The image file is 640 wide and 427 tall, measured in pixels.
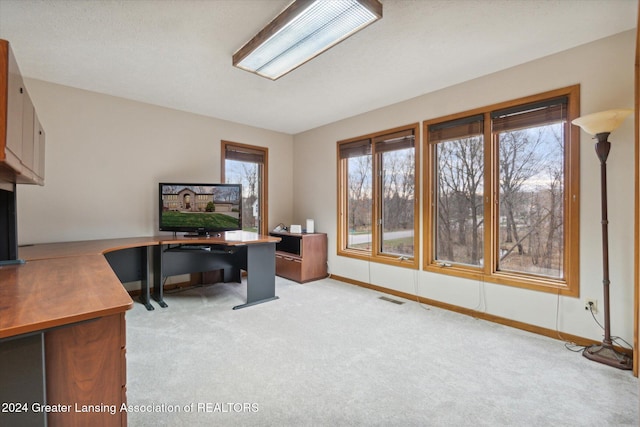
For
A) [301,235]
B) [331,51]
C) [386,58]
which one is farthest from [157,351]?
[386,58]

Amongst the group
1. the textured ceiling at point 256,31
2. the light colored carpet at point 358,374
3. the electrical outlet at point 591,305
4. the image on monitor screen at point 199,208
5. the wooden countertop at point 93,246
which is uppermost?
the textured ceiling at point 256,31

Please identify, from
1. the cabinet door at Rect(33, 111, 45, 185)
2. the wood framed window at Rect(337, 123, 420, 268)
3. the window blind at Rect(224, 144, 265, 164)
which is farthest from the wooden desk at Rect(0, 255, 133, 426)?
the window blind at Rect(224, 144, 265, 164)

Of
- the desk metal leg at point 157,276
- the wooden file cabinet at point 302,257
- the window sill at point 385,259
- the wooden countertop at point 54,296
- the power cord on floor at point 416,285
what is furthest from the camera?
the wooden file cabinet at point 302,257

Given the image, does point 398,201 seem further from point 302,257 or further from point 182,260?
point 182,260

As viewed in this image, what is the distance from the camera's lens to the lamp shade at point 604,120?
7.01ft

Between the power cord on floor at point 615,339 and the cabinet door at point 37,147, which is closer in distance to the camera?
the cabinet door at point 37,147

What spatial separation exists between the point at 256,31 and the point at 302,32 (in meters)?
0.41

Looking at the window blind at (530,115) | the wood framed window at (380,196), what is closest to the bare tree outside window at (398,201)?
the wood framed window at (380,196)

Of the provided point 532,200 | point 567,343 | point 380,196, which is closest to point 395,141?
point 380,196

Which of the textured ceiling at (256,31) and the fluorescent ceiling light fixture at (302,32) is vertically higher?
the textured ceiling at (256,31)

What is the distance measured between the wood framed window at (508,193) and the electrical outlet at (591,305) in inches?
3.8

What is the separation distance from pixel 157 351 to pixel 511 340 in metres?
3.12

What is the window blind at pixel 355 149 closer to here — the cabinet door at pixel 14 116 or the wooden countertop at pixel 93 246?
the wooden countertop at pixel 93 246

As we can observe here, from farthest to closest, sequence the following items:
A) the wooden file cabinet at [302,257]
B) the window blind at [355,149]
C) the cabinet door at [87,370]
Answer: the wooden file cabinet at [302,257] < the window blind at [355,149] < the cabinet door at [87,370]
